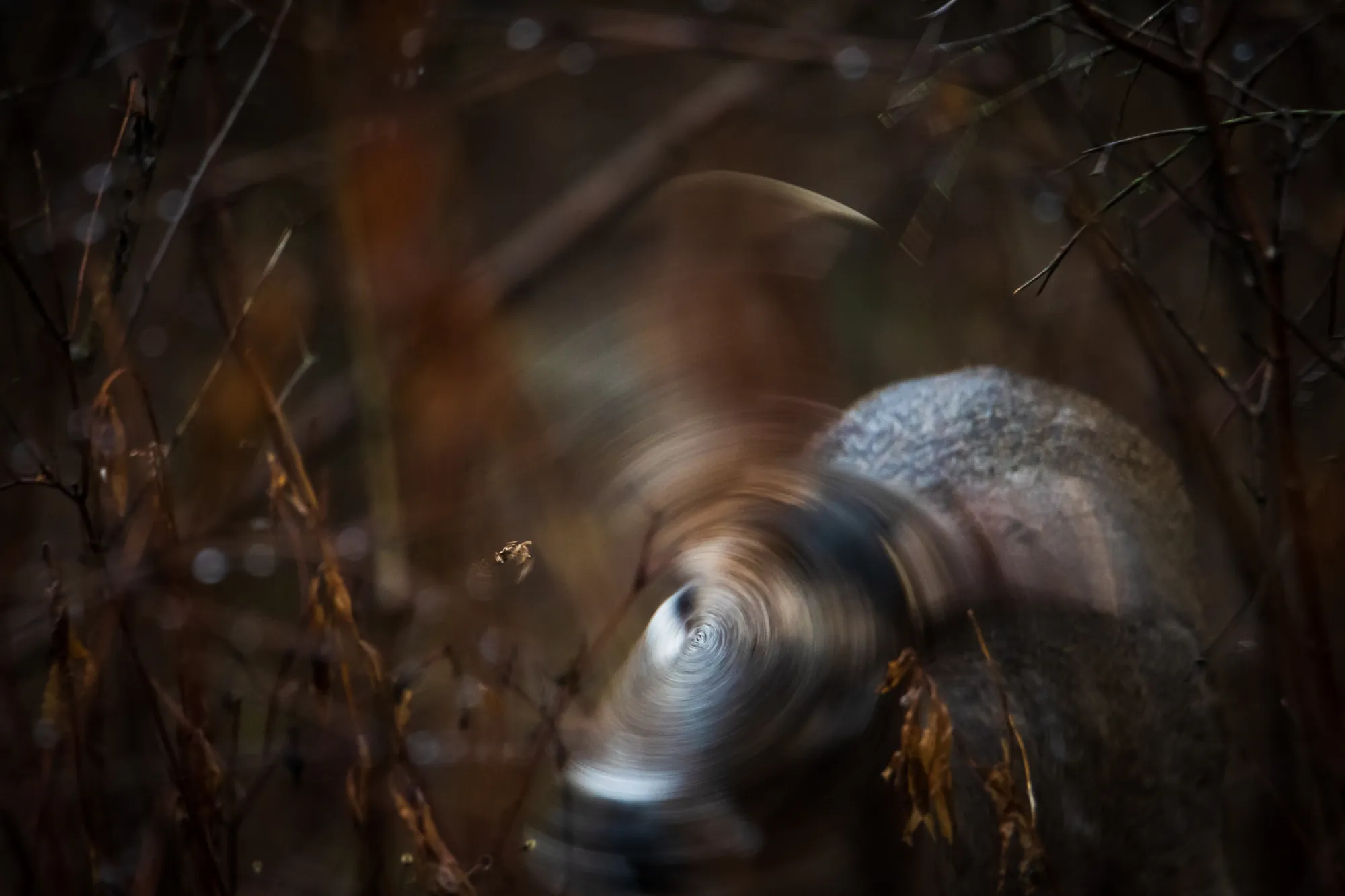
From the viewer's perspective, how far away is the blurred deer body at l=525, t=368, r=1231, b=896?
66cm

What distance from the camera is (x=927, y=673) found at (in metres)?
0.71

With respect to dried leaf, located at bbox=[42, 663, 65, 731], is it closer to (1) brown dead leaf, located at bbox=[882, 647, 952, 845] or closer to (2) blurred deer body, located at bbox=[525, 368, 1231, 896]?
(2) blurred deer body, located at bbox=[525, 368, 1231, 896]

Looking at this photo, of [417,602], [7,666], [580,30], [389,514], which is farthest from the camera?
[580,30]

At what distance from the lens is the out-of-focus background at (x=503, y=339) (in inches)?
29.6

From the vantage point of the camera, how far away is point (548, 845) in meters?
0.78

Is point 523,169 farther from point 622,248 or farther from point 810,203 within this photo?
point 810,203

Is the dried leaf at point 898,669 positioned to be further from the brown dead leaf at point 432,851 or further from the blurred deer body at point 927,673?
the brown dead leaf at point 432,851

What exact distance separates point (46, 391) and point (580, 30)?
1.09 m

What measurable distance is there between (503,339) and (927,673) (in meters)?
0.88

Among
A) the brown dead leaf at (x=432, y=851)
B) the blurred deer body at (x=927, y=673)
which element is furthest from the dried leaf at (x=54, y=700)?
the blurred deer body at (x=927, y=673)

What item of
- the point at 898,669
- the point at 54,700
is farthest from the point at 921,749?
the point at 54,700

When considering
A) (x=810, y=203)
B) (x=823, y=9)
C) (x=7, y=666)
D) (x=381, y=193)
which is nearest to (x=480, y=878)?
(x=7, y=666)

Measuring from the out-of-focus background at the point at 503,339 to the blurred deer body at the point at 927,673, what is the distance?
8 cm

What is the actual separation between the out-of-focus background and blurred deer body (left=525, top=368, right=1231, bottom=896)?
0.08m
